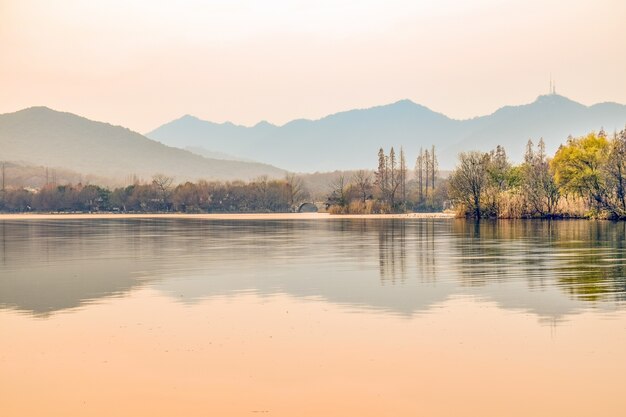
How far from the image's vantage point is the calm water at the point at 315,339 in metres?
12.6

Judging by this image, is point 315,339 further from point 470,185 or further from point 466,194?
point 466,194

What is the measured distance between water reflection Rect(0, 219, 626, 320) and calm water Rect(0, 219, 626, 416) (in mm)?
132

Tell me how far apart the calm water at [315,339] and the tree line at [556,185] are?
57.4m

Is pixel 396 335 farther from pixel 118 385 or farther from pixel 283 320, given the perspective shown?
pixel 118 385

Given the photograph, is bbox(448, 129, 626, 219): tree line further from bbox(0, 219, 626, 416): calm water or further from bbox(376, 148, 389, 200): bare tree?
bbox(0, 219, 626, 416): calm water

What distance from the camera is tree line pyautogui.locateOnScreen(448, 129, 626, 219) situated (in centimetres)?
8719

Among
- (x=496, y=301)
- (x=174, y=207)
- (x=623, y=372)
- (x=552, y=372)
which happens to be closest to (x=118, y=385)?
(x=552, y=372)

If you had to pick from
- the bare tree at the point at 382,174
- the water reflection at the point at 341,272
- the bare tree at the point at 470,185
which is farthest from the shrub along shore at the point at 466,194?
the water reflection at the point at 341,272

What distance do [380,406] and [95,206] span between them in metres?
161

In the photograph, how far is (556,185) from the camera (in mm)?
95250

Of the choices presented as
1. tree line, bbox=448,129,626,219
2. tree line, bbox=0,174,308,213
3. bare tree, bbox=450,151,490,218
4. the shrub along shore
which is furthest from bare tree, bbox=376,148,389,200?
bare tree, bbox=450,151,490,218

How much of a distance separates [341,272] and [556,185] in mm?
70646

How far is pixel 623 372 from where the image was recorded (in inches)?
543

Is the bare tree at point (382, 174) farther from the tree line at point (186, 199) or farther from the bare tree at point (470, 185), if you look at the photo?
the bare tree at point (470, 185)
